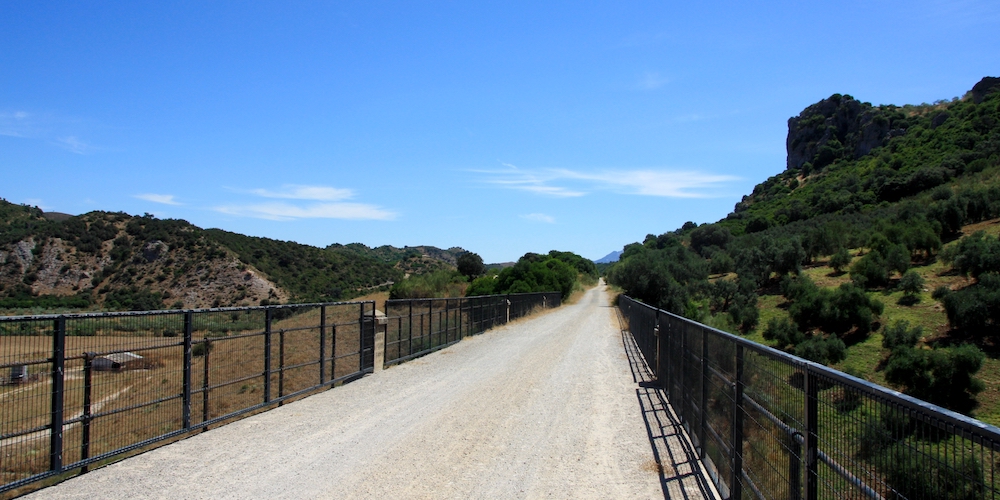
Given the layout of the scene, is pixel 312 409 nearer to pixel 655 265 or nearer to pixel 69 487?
pixel 69 487

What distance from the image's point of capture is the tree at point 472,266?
8862 centimetres

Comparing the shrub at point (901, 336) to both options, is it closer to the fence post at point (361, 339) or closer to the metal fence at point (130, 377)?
the fence post at point (361, 339)

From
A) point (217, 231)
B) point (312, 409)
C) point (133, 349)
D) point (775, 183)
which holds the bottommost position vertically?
point (312, 409)

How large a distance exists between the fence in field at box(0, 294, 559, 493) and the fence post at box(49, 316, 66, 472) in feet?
0.04

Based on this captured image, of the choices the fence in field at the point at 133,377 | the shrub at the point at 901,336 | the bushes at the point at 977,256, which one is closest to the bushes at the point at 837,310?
A: the shrub at the point at 901,336

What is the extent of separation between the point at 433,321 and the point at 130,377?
14.5 meters

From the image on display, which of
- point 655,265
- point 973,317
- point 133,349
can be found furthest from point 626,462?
point 655,265

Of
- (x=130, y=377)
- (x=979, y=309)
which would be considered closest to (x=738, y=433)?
(x=130, y=377)

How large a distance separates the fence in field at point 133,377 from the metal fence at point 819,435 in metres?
6.98

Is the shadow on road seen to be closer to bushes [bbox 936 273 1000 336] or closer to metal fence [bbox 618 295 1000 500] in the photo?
metal fence [bbox 618 295 1000 500]

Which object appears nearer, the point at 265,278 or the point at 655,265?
the point at 655,265

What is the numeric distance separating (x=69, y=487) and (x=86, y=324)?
185 cm

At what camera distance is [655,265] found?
201 ft

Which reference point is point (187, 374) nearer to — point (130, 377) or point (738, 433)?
point (130, 377)
